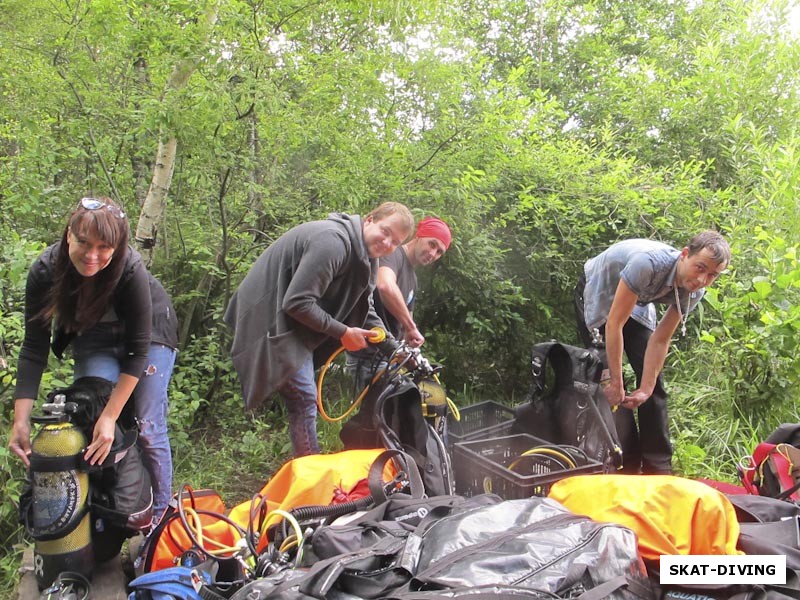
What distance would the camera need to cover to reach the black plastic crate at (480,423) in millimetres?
3314

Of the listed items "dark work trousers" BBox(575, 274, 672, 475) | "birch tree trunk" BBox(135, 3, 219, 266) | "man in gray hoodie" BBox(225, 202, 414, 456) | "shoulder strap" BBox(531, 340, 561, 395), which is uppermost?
"birch tree trunk" BBox(135, 3, 219, 266)

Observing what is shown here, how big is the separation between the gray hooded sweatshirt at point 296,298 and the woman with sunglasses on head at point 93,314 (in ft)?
1.71

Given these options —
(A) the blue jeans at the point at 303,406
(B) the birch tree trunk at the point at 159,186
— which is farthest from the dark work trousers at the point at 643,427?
(B) the birch tree trunk at the point at 159,186

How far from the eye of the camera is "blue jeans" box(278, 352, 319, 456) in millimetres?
2770

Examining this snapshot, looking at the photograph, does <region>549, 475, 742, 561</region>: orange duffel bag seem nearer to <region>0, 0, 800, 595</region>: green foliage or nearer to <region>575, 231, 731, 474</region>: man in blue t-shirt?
<region>575, 231, 731, 474</region>: man in blue t-shirt

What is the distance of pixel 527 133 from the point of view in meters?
4.94

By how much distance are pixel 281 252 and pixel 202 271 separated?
173 cm

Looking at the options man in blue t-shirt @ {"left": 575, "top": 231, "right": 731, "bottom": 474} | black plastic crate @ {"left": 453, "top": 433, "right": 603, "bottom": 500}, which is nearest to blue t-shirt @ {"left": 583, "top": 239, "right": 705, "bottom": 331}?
man in blue t-shirt @ {"left": 575, "top": 231, "right": 731, "bottom": 474}

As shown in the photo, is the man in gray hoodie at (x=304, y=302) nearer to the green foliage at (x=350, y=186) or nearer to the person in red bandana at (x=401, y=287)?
the person in red bandana at (x=401, y=287)

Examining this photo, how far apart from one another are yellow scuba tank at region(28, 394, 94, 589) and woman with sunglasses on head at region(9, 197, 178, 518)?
0.25 ft

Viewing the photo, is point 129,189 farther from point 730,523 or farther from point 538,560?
point 730,523

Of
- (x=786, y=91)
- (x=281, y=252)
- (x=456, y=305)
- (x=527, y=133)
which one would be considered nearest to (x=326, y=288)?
(x=281, y=252)

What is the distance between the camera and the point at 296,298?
2.54m

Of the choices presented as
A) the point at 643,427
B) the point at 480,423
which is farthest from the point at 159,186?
the point at 643,427
